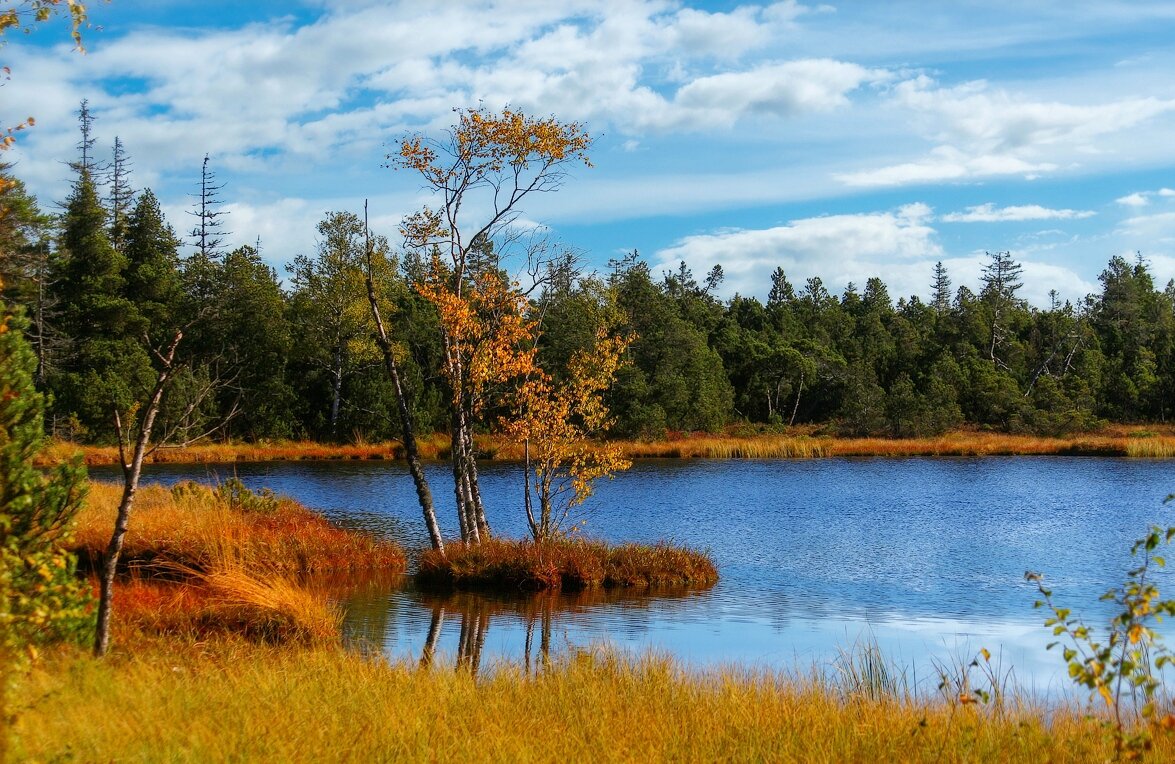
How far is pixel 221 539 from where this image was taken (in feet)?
56.5

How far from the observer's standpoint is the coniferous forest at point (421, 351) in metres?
52.8

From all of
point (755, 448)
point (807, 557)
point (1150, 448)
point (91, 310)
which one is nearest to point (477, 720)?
point (807, 557)

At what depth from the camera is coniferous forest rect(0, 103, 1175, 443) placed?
52.8m

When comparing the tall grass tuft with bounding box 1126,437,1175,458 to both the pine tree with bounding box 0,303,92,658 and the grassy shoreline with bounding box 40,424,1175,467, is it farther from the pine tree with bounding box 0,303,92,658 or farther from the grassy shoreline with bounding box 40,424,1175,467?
the pine tree with bounding box 0,303,92,658

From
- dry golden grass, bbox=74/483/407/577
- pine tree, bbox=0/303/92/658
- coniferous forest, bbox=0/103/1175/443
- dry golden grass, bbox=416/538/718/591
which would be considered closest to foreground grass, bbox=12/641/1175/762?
pine tree, bbox=0/303/92/658

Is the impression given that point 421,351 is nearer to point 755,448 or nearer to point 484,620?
point 755,448

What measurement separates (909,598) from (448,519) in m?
14.3

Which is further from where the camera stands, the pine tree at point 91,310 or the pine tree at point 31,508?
the pine tree at point 91,310

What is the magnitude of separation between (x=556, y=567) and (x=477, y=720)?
10.9 meters

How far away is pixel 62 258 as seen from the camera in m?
52.5

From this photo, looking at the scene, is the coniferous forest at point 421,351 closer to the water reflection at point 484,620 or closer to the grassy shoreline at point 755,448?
the grassy shoreline at point 755,448

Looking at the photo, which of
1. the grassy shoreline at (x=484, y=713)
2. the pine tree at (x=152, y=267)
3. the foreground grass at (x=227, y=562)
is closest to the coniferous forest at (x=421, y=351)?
the pine tree at (x=152, y=267)

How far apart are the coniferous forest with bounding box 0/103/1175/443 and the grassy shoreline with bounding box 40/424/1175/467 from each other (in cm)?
164

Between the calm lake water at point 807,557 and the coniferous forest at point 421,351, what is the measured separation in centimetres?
1118
